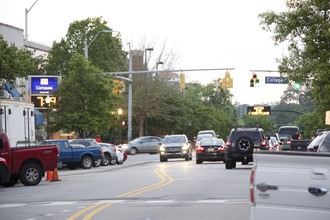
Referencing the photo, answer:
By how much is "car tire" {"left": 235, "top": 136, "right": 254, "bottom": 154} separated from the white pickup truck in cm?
2064

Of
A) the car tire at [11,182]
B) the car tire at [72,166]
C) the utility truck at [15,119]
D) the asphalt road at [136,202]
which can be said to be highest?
the utility truck at [15,119]

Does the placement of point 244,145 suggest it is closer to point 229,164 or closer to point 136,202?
point 229,164

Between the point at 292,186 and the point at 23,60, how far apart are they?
79.4ft

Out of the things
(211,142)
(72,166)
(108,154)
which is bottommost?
(72,166)

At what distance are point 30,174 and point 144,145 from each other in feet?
114

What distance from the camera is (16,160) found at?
2280 centimetres

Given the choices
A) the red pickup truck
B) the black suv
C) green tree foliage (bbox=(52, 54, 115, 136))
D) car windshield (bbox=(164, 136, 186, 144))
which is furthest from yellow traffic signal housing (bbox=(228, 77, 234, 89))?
the red pickup truck

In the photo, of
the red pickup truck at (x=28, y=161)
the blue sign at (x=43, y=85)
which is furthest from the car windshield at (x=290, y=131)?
A: the red pickup truck at (x=28, y=161)

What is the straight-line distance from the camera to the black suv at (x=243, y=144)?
93.6ft

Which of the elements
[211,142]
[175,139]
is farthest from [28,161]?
[175,139]

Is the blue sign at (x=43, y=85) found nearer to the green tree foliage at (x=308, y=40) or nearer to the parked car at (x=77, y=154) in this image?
the parked car at (x=77, y=154)

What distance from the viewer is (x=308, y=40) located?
1202 inches

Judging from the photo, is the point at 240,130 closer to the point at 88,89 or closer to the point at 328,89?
the point at 328,89

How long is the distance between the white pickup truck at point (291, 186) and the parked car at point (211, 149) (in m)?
28.4
